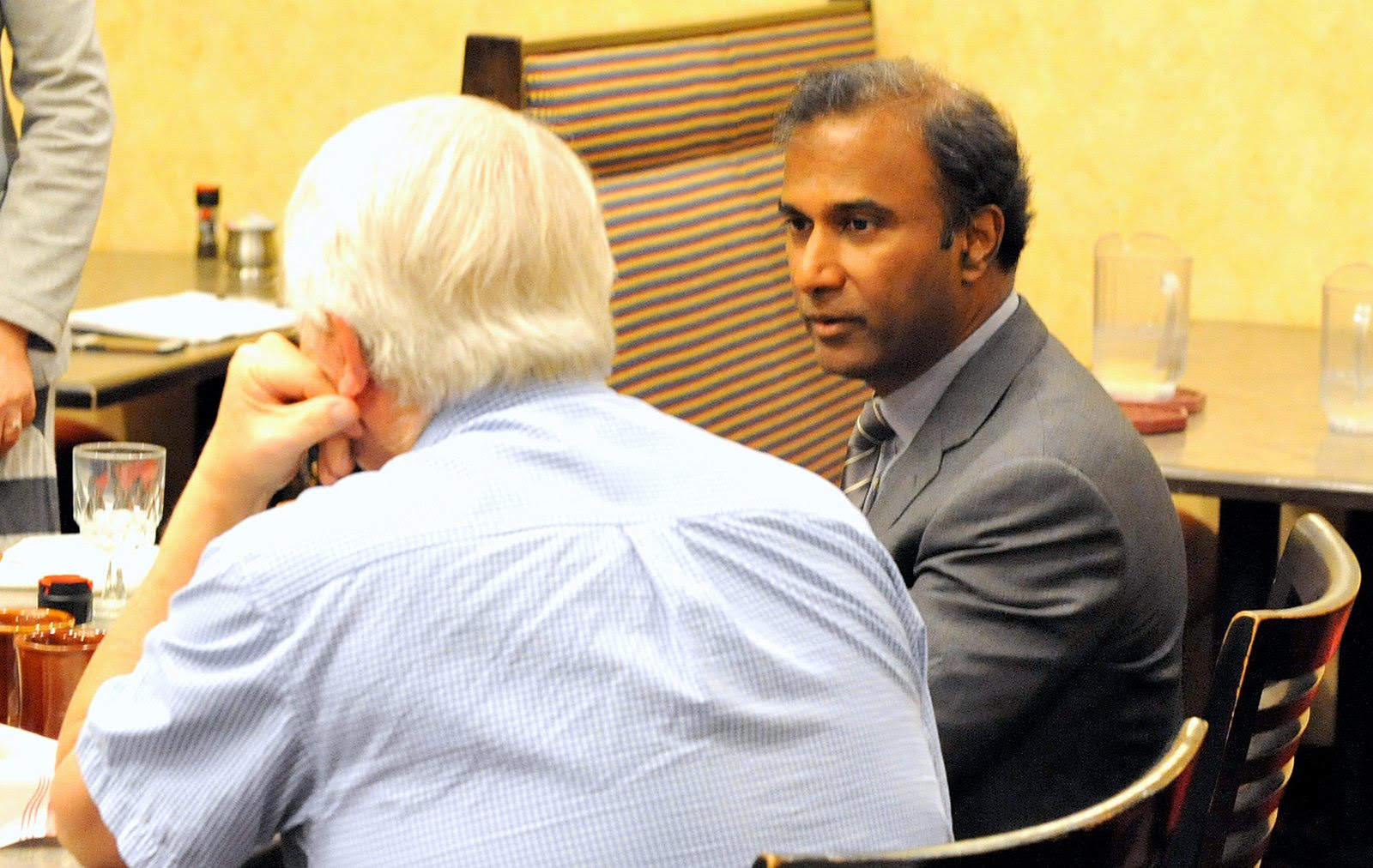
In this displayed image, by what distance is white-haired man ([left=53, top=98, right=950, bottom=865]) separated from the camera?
44.1 inches

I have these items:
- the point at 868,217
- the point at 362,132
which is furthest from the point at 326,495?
the point at 868,217

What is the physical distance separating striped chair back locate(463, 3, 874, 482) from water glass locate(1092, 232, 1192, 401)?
1.74 feet

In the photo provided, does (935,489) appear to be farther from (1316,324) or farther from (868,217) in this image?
(1316,324)

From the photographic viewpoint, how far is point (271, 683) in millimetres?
1118

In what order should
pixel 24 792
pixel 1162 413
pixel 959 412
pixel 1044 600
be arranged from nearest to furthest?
pixel 24 792 < pixel 1044 600 < pixel 959 412 < pixel 1162 413

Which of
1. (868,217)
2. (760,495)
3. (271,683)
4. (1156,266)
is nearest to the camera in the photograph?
(271,683)

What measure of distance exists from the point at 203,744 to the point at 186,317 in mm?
2621

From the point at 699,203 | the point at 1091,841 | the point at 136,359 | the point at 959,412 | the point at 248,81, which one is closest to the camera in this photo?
the point at 1091,841

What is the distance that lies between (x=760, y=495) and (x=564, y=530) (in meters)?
0.15

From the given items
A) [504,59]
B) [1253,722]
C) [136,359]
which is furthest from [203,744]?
[136,359]

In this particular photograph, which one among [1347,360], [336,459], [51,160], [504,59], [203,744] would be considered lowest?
[1347,360]

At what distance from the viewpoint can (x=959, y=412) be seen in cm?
188

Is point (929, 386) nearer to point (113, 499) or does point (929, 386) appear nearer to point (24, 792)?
point (113, 499)

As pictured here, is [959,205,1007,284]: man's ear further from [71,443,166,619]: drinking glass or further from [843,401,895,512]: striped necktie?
[71,443,166,619]: drinking glass
